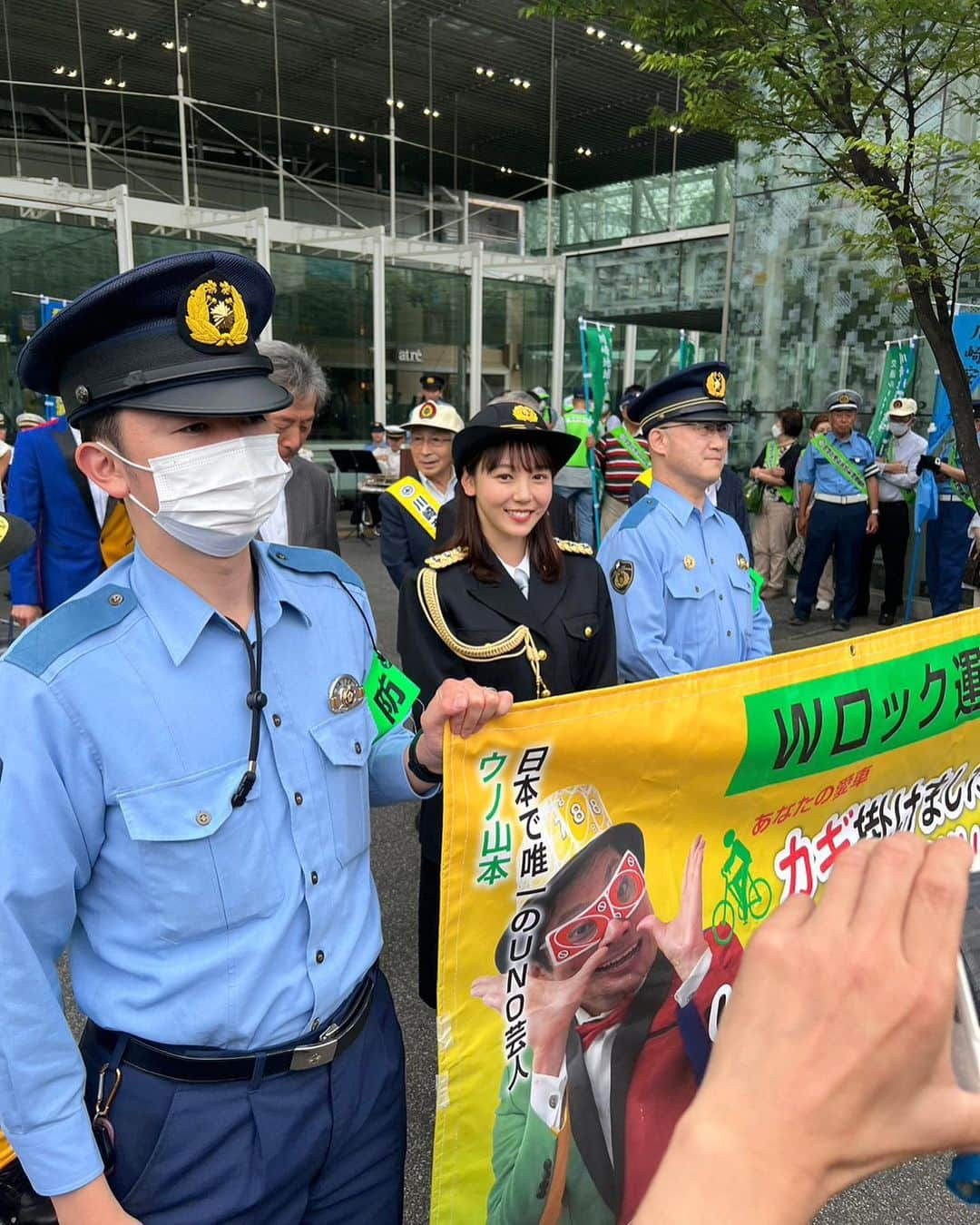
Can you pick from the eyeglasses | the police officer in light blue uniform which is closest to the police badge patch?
the police officer in light blue uniform

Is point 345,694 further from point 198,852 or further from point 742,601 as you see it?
point 742,601

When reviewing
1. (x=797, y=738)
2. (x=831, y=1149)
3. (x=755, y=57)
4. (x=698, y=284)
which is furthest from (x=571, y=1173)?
(x=698, y=284)

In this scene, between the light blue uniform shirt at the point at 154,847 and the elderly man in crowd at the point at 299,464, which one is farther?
the elderly man in crowd at the point at 299,464

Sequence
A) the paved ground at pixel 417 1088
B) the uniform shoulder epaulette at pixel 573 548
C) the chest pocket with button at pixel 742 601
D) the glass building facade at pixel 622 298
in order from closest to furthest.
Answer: the paved ground at pixel 417 1088, the uniform shoulder epaulette at pixel 573 548, the chest pocket with button at pixel 742 601, the glass building facade at pixel 622 298

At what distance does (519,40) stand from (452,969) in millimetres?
17426

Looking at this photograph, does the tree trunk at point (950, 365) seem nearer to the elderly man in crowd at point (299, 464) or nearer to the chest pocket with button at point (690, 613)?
the chest pocket with button at point (690, 613)

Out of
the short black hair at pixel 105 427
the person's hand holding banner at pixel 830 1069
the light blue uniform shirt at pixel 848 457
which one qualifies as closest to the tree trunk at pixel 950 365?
the light blue uniform shirt at pixel 848 457

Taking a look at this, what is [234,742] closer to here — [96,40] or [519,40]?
[519,40]

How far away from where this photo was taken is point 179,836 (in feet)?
3.79

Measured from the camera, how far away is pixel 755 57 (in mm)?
4863

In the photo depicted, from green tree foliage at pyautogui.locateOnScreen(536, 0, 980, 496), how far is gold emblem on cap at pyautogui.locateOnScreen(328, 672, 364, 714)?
470 cm

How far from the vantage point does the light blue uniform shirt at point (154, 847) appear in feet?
3.57

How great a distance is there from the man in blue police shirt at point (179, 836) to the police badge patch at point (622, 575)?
5.47 ft

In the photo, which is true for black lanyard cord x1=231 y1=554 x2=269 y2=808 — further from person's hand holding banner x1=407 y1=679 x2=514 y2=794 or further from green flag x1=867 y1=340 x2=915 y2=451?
green flag x1=867 y1=340 x2=915 y2=451
